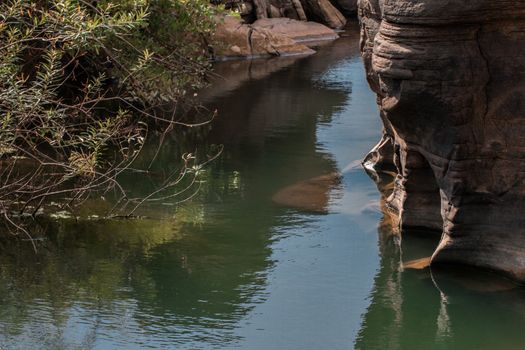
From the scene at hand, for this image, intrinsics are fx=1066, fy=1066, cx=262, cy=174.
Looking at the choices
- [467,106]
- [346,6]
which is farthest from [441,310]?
[346,6]

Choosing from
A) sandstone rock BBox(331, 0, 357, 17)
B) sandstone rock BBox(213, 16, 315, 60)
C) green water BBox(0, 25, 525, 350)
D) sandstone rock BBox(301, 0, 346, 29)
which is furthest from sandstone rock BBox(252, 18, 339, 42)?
green water BBox(0, 25, 525, 350)

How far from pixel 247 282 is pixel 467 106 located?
8.28ft

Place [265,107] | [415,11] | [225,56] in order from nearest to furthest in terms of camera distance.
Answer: [415,11] < [265,107] < [225,56]

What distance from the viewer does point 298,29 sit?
27859 millimetres

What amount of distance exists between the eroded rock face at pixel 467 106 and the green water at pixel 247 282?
0.41 meters

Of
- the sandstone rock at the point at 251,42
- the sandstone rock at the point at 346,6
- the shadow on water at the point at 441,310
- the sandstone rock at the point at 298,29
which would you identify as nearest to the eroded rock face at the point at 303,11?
the sandstone rock at the point at 298,29

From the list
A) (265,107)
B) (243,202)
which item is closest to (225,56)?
(265,107)

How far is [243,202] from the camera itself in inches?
480

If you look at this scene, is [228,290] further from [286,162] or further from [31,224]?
[286,162]

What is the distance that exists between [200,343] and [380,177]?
5260 millimetres

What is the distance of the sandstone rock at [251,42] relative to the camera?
23562 mm

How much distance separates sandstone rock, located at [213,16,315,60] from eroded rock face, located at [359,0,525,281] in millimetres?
14150

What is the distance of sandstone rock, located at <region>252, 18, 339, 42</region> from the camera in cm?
2725

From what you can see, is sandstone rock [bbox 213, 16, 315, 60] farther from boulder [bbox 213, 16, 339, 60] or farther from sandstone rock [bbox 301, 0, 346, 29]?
sandstone rock [bbox 301, 0, 346, 29]
